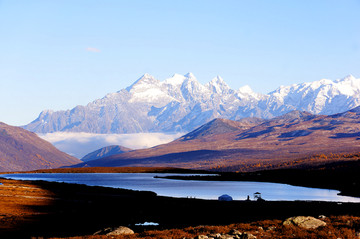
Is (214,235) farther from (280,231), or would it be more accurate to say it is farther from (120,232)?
(120,232)

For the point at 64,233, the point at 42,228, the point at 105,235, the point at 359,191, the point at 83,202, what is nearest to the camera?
the point at 105,235

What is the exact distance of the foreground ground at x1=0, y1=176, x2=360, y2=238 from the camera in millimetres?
43812

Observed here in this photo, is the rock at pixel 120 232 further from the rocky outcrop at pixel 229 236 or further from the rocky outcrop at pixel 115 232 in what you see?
the rocky outcrop at pixel 229 236

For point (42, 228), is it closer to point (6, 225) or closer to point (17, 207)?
point (6, 225)

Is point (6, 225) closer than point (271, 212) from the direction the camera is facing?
Yes

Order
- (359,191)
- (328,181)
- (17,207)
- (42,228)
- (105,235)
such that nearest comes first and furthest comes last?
(105,235)
(42,228)
(17,207)
(359,191)
(328,181)

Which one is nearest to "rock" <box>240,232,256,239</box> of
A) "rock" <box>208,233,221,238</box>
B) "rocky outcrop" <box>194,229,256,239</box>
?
"rocky outcrop" <box>194,229,256,239</box>

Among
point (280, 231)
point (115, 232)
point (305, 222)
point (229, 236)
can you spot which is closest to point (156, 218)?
point (115, 232)

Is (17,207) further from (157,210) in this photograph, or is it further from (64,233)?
(64,233)

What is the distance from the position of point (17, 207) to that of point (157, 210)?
2158 cm

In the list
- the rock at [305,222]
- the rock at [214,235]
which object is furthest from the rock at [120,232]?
the rock at [305,222]

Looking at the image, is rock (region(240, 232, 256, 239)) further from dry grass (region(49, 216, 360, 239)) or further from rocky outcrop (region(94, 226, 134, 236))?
rocky outcrop (region(94, 226, 134, 236))

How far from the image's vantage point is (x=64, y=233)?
175 ft

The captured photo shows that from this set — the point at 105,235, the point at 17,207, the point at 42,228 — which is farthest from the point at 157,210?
the point at 105,235
